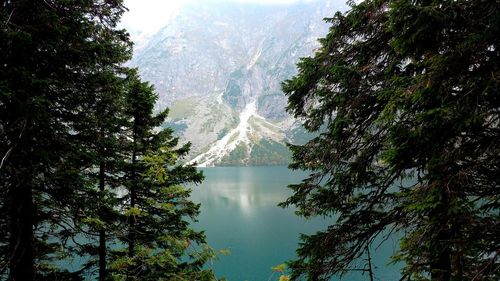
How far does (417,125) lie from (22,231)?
7190 millimetres

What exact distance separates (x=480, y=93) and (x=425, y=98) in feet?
1.96

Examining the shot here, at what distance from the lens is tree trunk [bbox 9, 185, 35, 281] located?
240 inches

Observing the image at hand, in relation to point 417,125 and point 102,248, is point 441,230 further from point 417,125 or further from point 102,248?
point 102,248

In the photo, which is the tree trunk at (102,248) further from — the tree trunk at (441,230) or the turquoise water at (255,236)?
the turquoise water at (255,236)

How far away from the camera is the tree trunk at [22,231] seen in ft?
20.0

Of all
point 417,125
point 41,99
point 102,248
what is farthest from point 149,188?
point 417,125

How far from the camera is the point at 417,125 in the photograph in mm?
4414

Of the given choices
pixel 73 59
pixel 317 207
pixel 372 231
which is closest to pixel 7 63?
pixel 73 59

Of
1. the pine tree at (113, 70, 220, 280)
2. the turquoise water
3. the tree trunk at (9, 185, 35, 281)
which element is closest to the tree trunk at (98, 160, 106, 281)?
the pine tree at (113, 70, 220, 280)

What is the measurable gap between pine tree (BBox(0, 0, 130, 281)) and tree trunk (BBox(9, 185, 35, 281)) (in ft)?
0.05

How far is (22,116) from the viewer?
18.1 feet

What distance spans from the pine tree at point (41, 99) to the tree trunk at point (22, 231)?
0.05 ft

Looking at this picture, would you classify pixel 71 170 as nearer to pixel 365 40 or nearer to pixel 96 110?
pixel 96 110

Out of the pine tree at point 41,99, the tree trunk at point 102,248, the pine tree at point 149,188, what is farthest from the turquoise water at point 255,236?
the pine tree at point 41,99
